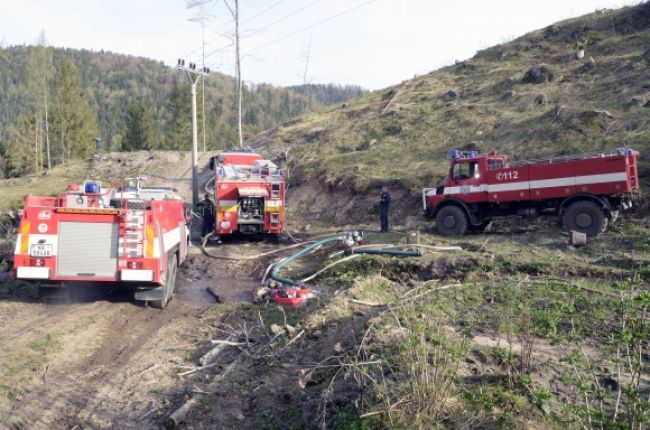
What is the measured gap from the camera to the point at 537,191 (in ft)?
48.5

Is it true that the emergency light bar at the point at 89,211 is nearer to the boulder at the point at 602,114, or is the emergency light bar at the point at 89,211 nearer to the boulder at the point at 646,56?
the boulder at the point at 602,114

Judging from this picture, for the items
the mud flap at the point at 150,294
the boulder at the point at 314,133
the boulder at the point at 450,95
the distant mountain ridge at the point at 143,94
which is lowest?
the mud flap at the point at 150,294

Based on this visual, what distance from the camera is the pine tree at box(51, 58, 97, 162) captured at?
5328 centimetres

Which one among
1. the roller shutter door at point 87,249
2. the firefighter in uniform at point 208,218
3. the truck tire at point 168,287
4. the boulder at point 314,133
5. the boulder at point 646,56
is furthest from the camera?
the boulder at point 314,133

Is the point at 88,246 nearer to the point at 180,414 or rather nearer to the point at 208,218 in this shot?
the point at 180,414

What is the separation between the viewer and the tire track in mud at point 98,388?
532 centimetres

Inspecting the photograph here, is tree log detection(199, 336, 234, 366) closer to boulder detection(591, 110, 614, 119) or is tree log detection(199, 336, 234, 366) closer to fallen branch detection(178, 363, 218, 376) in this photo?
fallen branch detection(178, 363, 218, 376)

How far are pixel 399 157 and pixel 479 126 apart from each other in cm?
476

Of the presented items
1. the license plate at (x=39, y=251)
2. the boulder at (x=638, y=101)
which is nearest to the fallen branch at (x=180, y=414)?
the license plate at (x=39, y=251)

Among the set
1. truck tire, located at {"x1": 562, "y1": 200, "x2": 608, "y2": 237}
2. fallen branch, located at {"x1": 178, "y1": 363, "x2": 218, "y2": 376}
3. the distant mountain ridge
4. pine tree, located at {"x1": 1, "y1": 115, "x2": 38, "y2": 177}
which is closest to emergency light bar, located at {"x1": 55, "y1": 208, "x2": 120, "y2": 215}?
fallen branch, located at {"x1": 178, "y1": 363, "x2": 218, "y2": 376}

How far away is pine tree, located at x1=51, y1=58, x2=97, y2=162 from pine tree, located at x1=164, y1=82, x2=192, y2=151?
8494 millimetres

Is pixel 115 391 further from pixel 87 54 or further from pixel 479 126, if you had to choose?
pixel 87 54

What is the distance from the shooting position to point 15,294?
10.5m

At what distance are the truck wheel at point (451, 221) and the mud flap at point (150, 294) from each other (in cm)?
963
